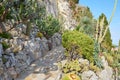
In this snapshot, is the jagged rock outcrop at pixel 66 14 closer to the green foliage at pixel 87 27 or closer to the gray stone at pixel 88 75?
the green foliage at pixel 87 27

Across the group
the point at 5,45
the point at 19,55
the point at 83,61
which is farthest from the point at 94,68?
the point at 5,45

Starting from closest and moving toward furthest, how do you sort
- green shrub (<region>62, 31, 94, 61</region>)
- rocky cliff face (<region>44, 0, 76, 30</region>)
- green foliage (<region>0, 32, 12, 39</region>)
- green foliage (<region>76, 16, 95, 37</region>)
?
green shrub (<region>62, 31, 94, 61</region>)
green foliage (<region>0, 32, 12, 39</region>)
green foliage (<region>76, 16, 95, 37</region>)
rocky cliff face (<region>44, 0, 76, 30</region>)

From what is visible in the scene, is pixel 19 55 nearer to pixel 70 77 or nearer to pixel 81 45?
pixel 70 77

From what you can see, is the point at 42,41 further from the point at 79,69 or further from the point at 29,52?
the point at 79,69

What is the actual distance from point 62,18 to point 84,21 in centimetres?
685

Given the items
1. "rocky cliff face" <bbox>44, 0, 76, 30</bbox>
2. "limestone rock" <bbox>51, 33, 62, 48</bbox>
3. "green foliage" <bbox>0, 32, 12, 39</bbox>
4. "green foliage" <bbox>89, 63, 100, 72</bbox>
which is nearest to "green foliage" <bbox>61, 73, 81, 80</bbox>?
"green foliage" <bbox>89, 63, 100, 72</bbox>

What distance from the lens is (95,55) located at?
1961cm

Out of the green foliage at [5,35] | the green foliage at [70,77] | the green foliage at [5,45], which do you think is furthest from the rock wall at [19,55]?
the green foliage at [70,77]

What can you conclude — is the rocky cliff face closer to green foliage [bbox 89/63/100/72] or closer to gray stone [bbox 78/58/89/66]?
gray stone [bbox 78/58/89/66]

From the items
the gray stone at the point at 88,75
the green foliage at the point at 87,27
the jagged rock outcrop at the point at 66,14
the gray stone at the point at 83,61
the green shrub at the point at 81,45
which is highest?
the jagged rock outcrop at the point at 66,14

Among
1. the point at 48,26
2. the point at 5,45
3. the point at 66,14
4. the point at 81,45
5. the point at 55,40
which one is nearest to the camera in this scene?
the point at 5,45

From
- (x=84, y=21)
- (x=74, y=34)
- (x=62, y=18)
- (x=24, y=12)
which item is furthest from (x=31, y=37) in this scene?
(x=62, y=18)

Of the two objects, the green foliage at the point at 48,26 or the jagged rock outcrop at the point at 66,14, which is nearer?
the green foliage at the point at 48,26

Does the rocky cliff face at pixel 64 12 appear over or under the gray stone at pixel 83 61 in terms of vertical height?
over
